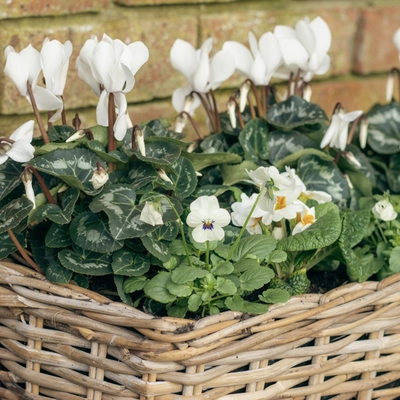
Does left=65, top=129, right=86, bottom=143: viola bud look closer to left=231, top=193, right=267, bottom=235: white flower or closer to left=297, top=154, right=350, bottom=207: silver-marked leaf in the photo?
left=231, top=193, right=267, bottom=235: white flower

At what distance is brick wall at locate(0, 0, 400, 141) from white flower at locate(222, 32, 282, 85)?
0.33m

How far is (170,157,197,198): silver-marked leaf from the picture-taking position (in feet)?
3.77

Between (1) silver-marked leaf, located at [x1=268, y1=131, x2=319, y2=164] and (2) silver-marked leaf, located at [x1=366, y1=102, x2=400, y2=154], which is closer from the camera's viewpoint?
(1) silver-marked leaf, located at [x1=268, y1=131, x2=319, y2=164]

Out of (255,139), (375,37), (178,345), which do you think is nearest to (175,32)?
(255,139)

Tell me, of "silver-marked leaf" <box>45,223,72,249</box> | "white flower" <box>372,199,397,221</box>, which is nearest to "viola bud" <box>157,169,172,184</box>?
"silver-marked leaf" <box>45,223,72,249</box>

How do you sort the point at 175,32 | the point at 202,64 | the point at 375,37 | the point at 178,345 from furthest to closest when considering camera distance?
the point at 375,37 → the point at 175,32 → the point at 202,64 → the point at 178,345

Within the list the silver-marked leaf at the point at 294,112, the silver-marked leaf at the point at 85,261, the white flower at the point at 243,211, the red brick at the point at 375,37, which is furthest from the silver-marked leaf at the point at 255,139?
the red brick at the point at 375,37

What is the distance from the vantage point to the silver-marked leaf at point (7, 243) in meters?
1.09

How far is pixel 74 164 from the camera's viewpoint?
42.8 inches

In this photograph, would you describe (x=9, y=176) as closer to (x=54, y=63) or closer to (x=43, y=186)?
(x=43, y=186)

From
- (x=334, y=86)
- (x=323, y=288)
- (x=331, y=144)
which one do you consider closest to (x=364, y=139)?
(x=331, y=144)

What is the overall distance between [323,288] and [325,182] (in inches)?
8.6

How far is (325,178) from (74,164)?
1.65ft

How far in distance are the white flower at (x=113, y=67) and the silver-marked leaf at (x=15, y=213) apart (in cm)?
17
